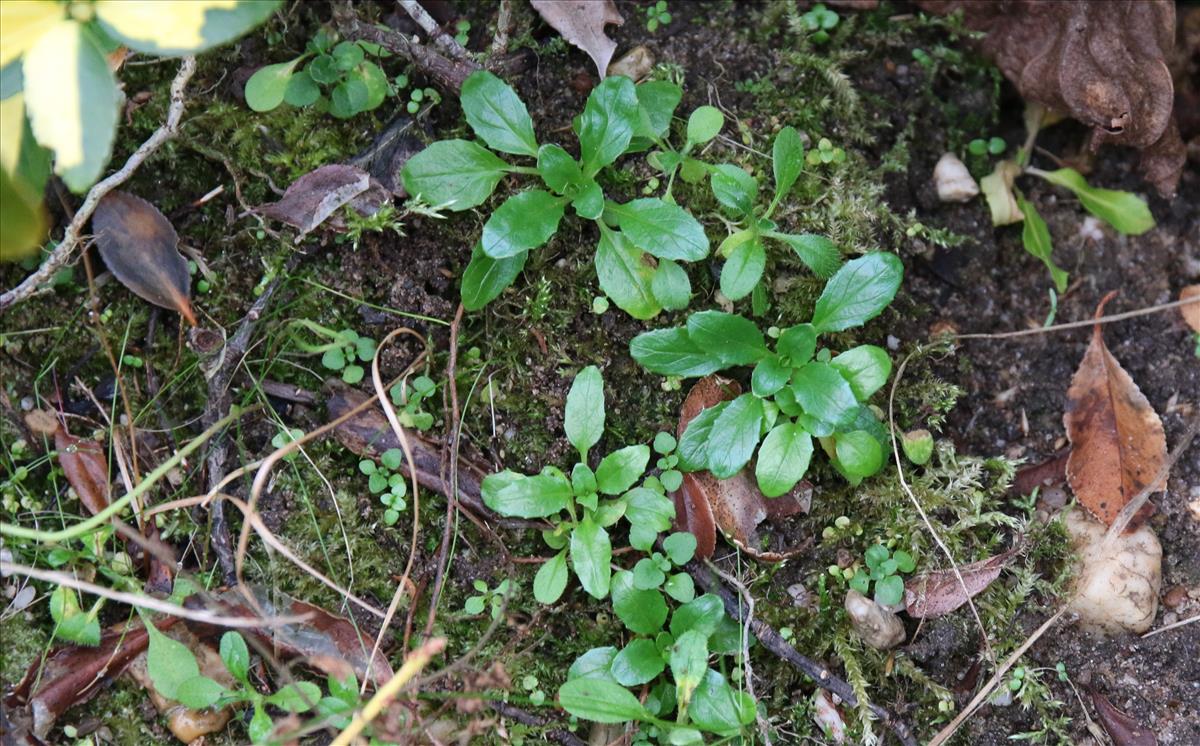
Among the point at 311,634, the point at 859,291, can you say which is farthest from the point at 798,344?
the point at 311,634

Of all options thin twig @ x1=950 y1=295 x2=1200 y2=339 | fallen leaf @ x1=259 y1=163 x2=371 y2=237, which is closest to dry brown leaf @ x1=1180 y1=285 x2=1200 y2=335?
thin twig @ x1=950 y1=295 x2=1200 y2=339

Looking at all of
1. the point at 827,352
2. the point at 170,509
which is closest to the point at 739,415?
the point at 827,352

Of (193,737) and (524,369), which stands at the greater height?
(524,369)

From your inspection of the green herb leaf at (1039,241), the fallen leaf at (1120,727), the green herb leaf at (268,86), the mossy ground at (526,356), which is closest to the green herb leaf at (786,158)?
the mossy ground at (526,356)

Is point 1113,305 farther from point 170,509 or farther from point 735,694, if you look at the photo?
point 170,509

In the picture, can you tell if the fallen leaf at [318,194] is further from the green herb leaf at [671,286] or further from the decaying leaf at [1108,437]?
the decaying leaf at [1108,437]

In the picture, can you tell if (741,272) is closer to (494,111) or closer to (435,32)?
(494,111)

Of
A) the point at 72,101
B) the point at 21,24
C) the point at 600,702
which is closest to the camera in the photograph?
the point at 72,101
